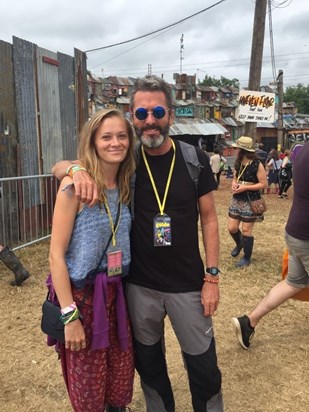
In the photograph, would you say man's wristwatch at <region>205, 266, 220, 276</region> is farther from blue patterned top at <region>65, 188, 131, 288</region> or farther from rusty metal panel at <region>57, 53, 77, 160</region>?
rusty metal panel at <region>57, 53, 77, 160</region>

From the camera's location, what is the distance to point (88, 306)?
1.97 metres

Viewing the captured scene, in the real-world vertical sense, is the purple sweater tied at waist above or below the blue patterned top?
below

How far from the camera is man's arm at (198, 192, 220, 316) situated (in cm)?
210

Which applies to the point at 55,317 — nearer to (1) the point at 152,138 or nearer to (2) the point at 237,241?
(1) the point at 152,138

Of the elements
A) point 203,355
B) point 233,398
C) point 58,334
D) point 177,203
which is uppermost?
point 177,203

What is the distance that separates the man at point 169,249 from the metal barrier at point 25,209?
3802 millimetres

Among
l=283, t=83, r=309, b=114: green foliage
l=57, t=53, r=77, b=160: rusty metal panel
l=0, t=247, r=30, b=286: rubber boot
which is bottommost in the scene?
l=0, t=247, r=30, b=286: rubber boot

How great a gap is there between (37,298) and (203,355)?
272 centimetres

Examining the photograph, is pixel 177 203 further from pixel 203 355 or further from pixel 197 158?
pixel 203 355

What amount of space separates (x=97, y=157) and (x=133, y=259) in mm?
567

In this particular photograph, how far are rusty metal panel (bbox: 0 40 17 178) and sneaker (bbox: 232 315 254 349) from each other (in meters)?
4.12

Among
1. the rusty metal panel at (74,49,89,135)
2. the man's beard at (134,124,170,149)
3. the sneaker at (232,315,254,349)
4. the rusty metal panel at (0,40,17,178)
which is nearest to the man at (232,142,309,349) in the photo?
the sneaker at (232,315,254,349)

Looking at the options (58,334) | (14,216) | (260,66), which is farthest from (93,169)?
(260,66)

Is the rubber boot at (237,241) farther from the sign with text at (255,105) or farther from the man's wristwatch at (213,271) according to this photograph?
the sign with text at (255,105)
